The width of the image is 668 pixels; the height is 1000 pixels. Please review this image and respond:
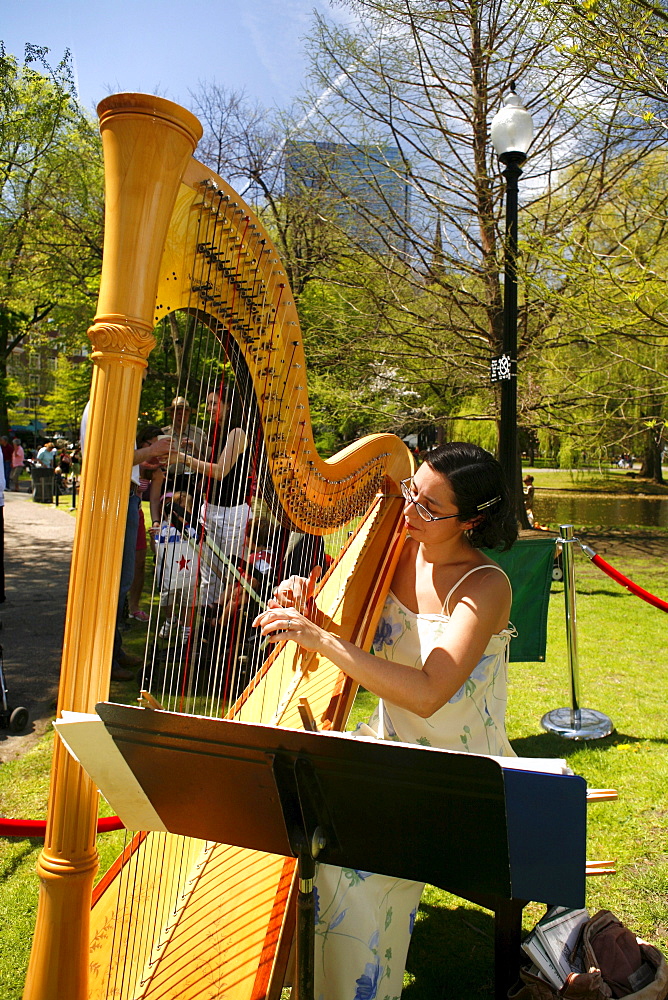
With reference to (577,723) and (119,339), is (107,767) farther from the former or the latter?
(577,723)

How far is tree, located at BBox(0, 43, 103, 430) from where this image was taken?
12898 mm

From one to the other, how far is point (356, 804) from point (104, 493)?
71cm

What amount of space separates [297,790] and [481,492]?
1.18 m

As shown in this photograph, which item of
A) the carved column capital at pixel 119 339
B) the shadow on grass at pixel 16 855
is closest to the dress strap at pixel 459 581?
the carved column capital at pixel 119 339

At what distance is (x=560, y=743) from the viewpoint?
14.3ft

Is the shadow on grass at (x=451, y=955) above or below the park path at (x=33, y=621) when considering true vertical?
below

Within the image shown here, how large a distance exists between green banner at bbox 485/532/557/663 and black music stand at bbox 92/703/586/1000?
3450mm

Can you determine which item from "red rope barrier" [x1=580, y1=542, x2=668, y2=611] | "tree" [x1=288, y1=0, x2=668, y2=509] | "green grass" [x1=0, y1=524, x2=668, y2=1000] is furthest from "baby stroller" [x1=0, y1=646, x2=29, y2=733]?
"tree" [x1=288, y1=0, x2=668, y2=509]

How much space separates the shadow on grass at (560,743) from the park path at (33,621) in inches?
108

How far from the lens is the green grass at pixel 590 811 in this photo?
2574 mm

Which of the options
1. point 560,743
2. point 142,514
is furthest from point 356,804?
point 142,514

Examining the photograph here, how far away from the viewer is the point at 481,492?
2252 millimetres

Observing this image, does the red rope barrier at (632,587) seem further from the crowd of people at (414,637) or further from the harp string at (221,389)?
the harp string at (221,389)

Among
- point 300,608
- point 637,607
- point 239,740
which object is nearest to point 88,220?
point 637,607
